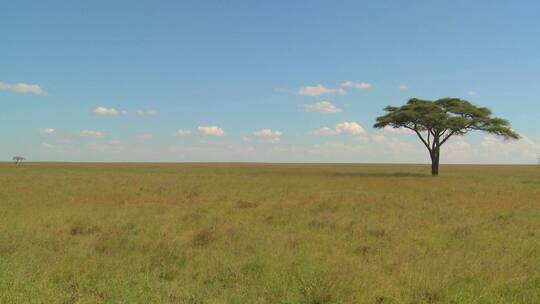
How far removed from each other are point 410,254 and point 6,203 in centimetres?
1755

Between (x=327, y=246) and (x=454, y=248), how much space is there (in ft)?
10.2

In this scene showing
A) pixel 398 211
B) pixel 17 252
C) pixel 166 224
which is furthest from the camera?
pixel 398 211

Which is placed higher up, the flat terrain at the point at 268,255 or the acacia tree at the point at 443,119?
the acacia tree at the point at 443,119

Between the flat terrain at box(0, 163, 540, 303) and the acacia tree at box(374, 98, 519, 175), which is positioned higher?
the acacia tree at box(374, 98, 519, 175)

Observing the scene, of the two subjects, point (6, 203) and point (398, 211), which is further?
point (6, 203)

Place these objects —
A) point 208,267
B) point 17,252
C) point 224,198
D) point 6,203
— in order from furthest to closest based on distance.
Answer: point 224,198 < point 6,203 < point 17,252 < point 208,267

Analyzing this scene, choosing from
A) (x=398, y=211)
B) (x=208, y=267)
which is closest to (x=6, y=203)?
(x=208, y=267)

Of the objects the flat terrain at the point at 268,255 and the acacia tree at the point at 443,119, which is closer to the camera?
the flat terrain at the point at 268,255

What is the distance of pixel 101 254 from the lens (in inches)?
392

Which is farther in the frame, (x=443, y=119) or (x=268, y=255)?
(x=443, y=119)

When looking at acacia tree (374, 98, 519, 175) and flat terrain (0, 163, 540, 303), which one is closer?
flat terrain (0, 163, 540, 303)

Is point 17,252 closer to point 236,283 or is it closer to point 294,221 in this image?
point 236,283

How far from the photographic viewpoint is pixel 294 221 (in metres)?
15.0

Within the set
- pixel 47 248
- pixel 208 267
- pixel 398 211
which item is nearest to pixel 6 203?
pixel 47 248
